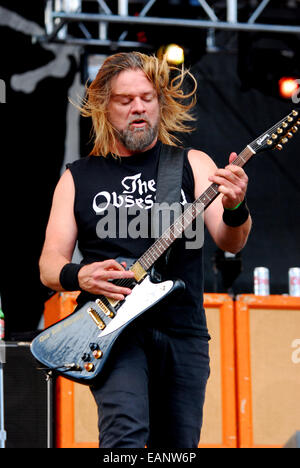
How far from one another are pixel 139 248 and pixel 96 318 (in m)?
0.31

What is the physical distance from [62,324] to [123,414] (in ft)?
1.69

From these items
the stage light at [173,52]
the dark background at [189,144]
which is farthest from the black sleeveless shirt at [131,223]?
the dark background at [189,144]

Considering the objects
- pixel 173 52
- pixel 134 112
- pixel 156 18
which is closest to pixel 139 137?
pixel 134 112

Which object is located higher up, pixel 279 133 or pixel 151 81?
pixel 151 81

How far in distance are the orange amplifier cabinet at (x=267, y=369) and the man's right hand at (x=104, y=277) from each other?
8.62 feet

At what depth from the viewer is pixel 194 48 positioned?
7023 millimetres

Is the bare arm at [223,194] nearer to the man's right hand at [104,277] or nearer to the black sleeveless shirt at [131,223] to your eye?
the black sleeveless shirt at [131,223]

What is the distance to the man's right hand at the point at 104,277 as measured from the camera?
2.83 m

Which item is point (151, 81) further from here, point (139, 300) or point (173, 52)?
point (173, 52)

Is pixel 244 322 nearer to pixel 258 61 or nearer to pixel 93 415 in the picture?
pixel 93 415

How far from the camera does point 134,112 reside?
10.6 feet

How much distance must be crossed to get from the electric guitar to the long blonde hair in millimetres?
484

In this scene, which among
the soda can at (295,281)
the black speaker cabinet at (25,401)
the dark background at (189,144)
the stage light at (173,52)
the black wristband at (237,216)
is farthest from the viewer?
the dark background at (189,144)

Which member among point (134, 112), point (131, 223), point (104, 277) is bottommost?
point (104, 277)
